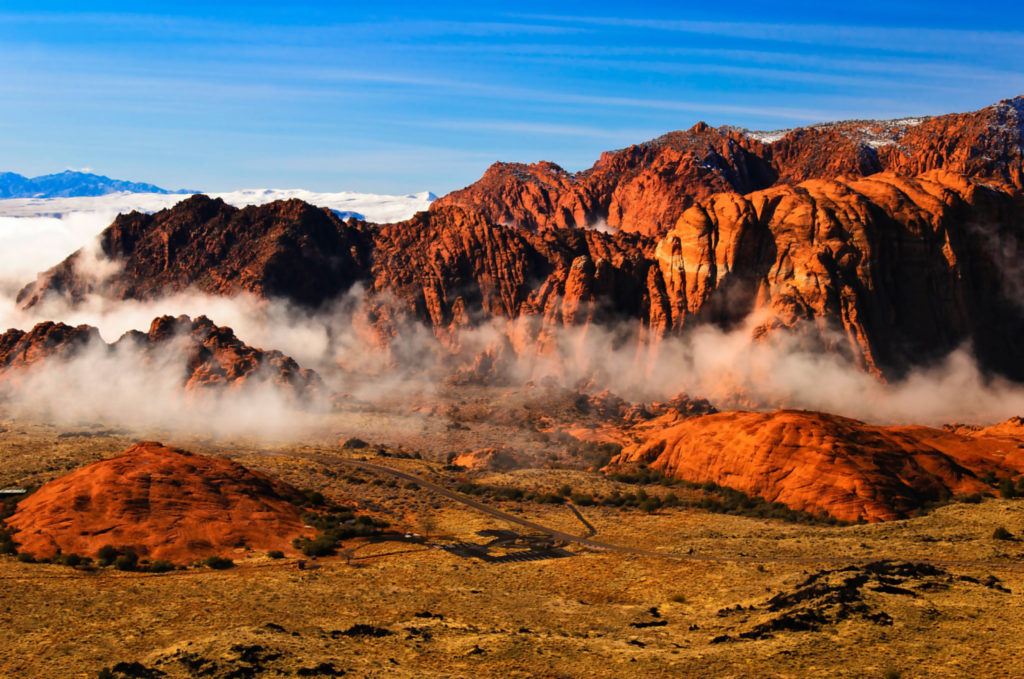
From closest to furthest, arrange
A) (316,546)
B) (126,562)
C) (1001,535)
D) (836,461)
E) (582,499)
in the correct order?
(126,562) < (316,546) < (1001,535) < (836,461) < (582,499)

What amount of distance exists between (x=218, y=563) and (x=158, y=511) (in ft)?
34.8

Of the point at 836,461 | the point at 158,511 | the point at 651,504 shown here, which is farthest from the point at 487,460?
the point at 158,511

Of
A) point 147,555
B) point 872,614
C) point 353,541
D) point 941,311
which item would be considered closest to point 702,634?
point 872,614

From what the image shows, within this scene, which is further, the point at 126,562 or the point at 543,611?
the point at 126,562

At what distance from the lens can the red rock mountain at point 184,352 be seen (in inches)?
5148

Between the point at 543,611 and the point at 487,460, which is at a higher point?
the point at 543,611

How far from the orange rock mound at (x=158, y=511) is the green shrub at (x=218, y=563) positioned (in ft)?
6.08

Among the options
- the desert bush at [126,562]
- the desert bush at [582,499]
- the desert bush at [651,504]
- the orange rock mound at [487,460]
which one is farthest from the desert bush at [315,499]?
the desert bush at [651,504]

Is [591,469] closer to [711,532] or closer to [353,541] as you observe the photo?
[711,532]

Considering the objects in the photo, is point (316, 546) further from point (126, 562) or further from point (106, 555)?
point (106, 555)

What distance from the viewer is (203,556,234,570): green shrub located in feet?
179

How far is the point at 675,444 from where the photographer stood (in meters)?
93.8

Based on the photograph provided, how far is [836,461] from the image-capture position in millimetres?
77438

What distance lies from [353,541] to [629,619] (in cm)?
2551
